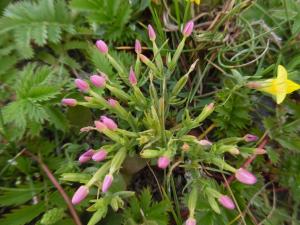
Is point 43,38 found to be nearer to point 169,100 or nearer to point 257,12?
point 169,100

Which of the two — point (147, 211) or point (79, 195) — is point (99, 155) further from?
point (147, 211)

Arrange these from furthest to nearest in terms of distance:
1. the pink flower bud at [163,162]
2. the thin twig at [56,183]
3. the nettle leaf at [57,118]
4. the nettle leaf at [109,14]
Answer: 1. the nettle leaf at [109,14]
2. the nettle leaf at [57,118]
3. the thin twig at [56,183]
4. the pink flower bud at [163,162]

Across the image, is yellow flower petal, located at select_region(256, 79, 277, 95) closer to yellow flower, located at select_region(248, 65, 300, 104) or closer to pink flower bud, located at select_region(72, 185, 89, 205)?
yellow flower, located at select_region(248, 65, 300, 104)

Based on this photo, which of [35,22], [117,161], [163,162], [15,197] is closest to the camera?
[163,162]

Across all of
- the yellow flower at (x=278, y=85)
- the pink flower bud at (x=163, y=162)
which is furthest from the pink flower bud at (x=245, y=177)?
the yellow flower at (x=278, y=85)

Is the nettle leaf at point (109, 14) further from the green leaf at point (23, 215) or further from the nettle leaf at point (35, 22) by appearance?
the green leaf at point (23, 215)

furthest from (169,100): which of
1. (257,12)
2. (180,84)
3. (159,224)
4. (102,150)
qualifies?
(257,12)

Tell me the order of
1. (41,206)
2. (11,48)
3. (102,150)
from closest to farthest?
(102,150), (41,206), (11,48)

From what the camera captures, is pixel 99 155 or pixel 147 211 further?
pixel 147 211

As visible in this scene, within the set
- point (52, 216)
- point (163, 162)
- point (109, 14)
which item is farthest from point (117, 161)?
point (109, 14)
